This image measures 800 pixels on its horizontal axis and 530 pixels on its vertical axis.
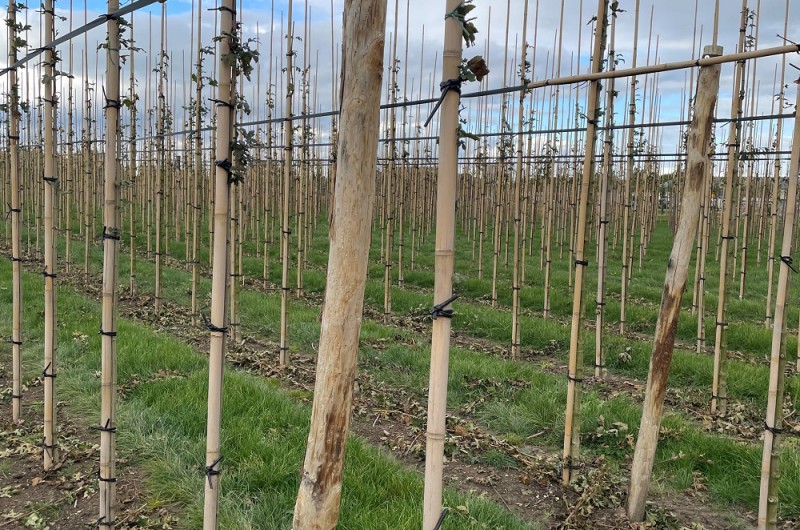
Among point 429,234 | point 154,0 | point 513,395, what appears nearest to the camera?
point 154,0

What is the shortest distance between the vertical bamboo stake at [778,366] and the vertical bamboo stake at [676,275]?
411mm

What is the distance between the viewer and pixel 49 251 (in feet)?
12.3

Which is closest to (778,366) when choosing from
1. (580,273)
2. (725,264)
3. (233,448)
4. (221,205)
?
(580,273)

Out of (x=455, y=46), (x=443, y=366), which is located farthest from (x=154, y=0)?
(x=443, y=366)

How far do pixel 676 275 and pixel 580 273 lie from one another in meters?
0.59

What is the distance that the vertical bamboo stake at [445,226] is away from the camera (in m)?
1.68

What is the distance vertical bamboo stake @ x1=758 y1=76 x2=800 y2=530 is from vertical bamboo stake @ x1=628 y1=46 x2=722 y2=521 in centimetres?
41

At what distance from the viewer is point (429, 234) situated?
2053 cm

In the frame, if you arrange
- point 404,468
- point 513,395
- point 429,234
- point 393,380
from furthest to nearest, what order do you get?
point 429,234, point 393,380, point 513,395, point 404,468

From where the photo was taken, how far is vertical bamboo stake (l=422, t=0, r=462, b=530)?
5.51ft

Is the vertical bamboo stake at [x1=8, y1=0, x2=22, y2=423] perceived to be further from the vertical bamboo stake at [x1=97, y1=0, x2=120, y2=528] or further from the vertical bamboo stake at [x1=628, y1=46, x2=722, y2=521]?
the vertical bamboo stake at [x1=628, y1=46, x2=722, y2=521]

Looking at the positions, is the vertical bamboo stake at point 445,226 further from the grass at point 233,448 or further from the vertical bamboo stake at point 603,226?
the vertical bamboo stake at point 603,226

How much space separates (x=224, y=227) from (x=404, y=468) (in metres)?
2.60

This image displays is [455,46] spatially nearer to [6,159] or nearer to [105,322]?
[105,322]
